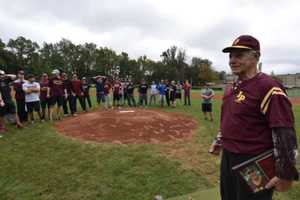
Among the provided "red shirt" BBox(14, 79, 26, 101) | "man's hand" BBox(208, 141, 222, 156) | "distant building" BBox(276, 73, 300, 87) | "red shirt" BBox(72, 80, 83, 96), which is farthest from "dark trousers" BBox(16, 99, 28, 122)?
"distant building" BBox(276, 73, 300, 87)

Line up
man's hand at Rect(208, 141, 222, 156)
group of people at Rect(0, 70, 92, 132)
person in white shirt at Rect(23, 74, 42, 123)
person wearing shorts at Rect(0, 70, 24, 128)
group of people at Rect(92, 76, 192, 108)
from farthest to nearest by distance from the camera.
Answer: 1. group of people at Rect(92, 76, 192, 108)
2. person in white shirt at Rect(23, 74, 42, 123)
3. group of people at Rect(0, 70, 92, 132)
4. person wearing shorts at Rect(0, 70, 24, 128)
5. man's hand at Rect(208, 141, 222, 156)

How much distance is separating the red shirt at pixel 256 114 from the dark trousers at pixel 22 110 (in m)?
8.89

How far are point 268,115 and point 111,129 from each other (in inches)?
251

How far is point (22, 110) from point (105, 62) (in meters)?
70.6

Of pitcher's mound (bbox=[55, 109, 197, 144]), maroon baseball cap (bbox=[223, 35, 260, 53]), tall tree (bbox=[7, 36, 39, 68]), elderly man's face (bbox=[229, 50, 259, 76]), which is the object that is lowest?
pitcher's mound (bbox=[55, 109, 197, 144])

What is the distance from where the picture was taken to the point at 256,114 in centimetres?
228

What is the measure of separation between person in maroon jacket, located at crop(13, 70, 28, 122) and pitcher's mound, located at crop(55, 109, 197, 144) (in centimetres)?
151

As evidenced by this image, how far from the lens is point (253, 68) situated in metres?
2.44

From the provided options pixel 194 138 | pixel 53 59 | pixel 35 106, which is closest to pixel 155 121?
pixel 194 138

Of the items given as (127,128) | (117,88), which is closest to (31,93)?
(127,128)

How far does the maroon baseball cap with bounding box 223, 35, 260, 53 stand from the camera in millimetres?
2414

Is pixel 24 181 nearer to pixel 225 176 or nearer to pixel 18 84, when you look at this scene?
pixel 225 176

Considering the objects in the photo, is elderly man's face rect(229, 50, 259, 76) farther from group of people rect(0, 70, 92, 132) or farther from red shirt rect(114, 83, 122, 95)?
red shirt rect(114, 83, 122, 95)

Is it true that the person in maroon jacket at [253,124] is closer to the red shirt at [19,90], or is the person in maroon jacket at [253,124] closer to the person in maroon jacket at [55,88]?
the person in maroon jacket at [55,88]
